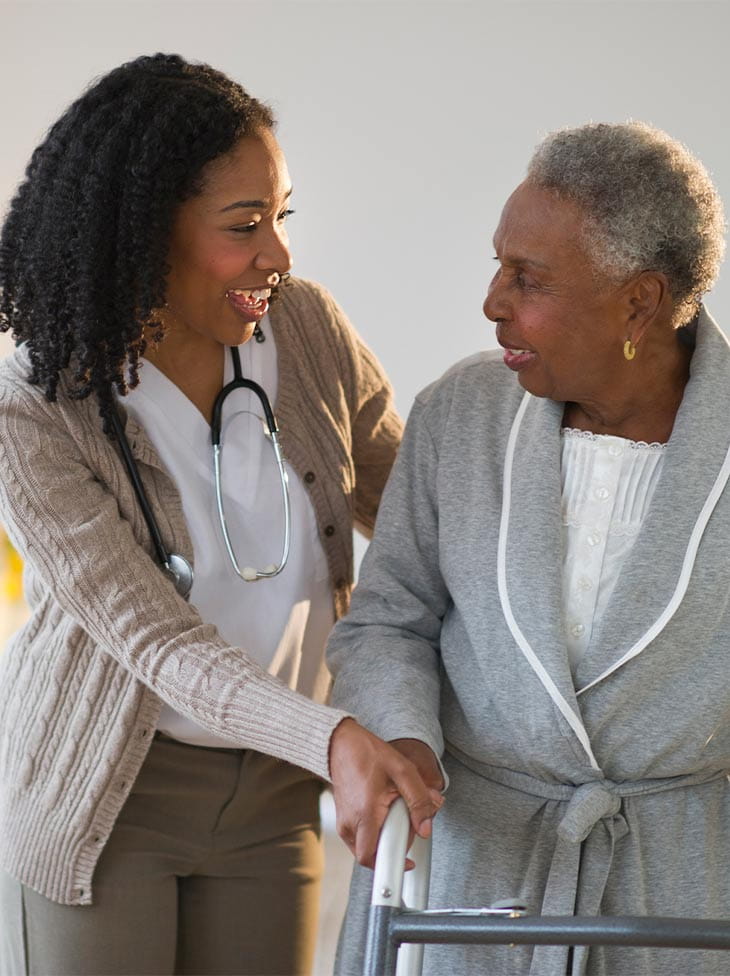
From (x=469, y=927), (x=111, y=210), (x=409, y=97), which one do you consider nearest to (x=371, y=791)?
(x=469, y=927)

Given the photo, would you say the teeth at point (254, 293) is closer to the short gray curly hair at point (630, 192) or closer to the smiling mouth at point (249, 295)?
the smiling mouth at point (249, 295)

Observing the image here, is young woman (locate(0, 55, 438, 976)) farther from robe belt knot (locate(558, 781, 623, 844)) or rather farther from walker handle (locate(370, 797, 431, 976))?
robe belt knot (locate(558, 781, 623, 844))

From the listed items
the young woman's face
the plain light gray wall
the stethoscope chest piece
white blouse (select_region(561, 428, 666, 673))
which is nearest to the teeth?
the young woman's face

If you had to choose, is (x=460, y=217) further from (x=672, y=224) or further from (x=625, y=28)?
(x=672, y=224)

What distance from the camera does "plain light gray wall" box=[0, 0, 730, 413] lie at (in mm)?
3188

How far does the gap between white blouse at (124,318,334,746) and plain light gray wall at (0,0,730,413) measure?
165 cm

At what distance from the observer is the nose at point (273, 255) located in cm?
167

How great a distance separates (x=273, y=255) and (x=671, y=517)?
602 millimetres

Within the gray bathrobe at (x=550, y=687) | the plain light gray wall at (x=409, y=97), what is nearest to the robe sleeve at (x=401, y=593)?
the gray bathrobe at (x=550, y=687)

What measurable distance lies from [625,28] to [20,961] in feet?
8.27

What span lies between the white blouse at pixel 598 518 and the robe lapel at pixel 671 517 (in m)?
0.03

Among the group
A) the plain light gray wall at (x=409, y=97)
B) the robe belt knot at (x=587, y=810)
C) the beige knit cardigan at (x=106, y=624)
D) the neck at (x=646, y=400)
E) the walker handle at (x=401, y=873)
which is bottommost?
the walker handle at (x=401, y=873)

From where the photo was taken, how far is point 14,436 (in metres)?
1.62

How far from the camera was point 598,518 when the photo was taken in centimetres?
153
